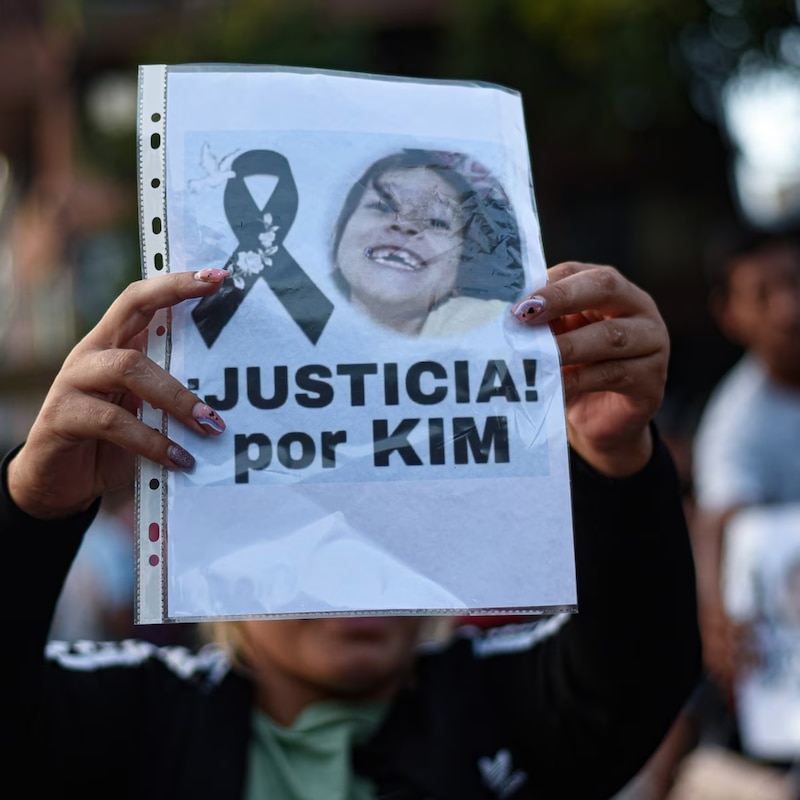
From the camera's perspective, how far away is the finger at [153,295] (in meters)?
1.24

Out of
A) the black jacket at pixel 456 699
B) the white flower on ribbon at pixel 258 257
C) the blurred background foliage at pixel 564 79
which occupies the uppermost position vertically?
the blurred background foliage at pixel 564 79

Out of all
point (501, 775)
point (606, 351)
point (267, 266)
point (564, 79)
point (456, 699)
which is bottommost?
point (501, 775)

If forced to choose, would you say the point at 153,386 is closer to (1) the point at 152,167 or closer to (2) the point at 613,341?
(1) the point at 152,167

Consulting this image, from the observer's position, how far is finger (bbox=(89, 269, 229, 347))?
1.24 meters

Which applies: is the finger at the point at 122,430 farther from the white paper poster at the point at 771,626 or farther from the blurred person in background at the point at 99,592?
the blurred person in background at the point at 99,592

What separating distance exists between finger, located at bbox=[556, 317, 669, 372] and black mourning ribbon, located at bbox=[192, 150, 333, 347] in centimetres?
29

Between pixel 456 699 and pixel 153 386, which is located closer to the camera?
pixel 153 386

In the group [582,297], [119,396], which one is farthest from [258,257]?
[582,297]

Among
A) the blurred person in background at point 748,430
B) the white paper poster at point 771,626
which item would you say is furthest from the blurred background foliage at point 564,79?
the white paper poster at point 771,626

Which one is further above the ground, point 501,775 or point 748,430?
point 748,430

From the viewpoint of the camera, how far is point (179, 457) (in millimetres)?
1228

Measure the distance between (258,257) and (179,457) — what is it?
250 millimetres

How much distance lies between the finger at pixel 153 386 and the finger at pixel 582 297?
0.37m

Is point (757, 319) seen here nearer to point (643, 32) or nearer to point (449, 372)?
point (449, 372)
